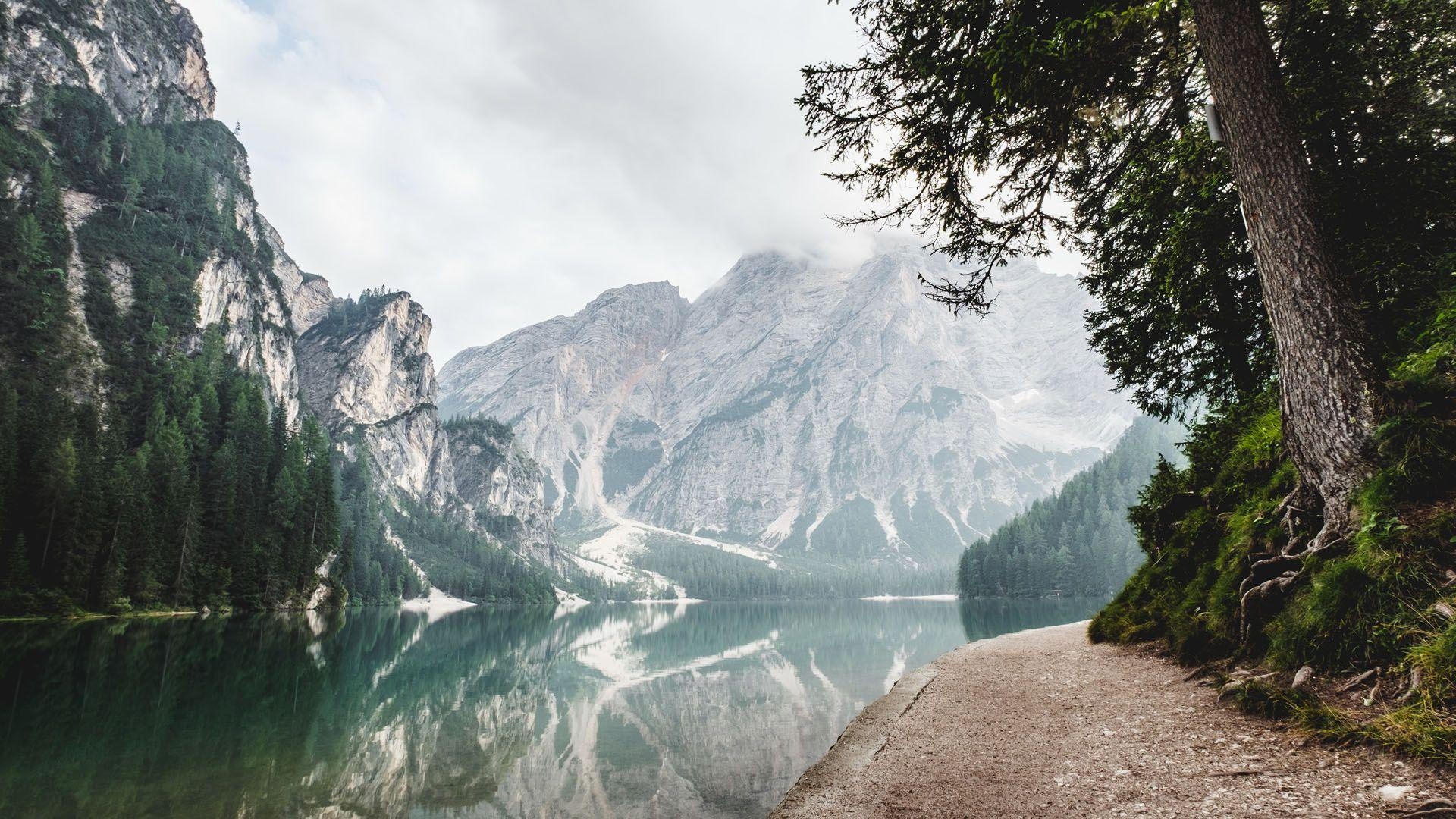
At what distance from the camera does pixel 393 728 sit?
18984 millimetres

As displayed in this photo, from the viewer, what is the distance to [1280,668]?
255 inches

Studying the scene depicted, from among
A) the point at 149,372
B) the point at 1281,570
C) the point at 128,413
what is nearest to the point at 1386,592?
the point at 1281,570

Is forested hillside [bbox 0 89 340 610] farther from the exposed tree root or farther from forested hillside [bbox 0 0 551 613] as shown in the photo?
the exposed tree root

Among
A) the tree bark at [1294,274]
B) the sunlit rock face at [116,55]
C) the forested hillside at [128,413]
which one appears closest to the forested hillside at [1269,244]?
the tree bark at [1294,274]

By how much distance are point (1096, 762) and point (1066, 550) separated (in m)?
125

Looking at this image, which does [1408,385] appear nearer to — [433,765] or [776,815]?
[776,815]

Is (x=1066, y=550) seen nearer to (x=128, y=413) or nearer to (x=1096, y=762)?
(x=1096, y=762)

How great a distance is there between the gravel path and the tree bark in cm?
271

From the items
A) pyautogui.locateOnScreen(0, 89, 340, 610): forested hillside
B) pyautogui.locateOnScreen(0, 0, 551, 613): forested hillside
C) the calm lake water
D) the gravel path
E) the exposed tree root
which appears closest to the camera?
the gravel path

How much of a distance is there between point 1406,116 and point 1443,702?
10215mm

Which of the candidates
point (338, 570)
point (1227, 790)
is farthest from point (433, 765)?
point (338, 570)

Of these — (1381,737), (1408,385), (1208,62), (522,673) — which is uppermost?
(1208,62)

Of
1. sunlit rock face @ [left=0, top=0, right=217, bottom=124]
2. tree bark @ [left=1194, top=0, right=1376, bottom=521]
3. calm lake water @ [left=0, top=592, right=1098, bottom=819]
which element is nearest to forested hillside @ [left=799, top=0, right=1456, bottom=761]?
tree bark @ [left=1194, top=0, right=1376, bottom=521]

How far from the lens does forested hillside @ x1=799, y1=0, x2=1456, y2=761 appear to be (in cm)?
585
